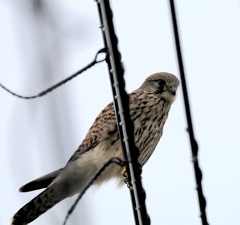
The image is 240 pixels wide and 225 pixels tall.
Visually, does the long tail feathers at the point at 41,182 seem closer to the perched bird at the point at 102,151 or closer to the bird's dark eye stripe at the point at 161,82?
the perched bird at the point at 102,151

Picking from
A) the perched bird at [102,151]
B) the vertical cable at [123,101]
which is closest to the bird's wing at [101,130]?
the perched bird at [102,151]

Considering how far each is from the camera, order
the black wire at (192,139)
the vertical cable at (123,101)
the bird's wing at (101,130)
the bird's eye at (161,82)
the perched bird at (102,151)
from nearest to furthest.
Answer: the black wire at (192,139)
the vertical cable at (123,101)
the perched bird at (102,151)
the bird's wing at (101,130)
the bird's eye at (161,82)

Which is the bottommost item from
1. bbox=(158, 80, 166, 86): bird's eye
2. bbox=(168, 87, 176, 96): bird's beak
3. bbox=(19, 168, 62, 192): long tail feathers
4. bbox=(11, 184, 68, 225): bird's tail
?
bbox=(11, 184, 68, 225): bird's tail

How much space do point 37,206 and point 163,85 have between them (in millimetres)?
2099

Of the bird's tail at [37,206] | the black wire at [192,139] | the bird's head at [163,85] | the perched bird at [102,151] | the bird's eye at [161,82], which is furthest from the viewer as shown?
the bird's eye at [161,82]

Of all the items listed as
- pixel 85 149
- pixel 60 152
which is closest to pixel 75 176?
pixel 85 149

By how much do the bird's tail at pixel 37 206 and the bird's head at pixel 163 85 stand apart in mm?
1682

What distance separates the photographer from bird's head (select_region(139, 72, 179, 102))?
14.8 ft

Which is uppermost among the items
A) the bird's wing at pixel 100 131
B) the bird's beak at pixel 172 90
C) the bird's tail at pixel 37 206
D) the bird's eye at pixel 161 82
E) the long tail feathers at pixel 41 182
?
the bird's eye at pixel 161 82

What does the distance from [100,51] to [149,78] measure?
313cm

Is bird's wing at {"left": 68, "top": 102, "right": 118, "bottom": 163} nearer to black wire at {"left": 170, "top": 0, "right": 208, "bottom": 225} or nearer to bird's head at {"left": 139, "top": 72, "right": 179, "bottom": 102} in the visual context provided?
bird's head at {"left": 139, "top": 72, "right": 179, "bottom": 102}

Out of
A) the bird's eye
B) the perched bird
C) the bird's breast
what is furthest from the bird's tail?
the bird's eye

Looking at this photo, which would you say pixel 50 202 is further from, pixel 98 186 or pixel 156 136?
pixel 156 136

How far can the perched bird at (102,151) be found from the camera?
394 cm
